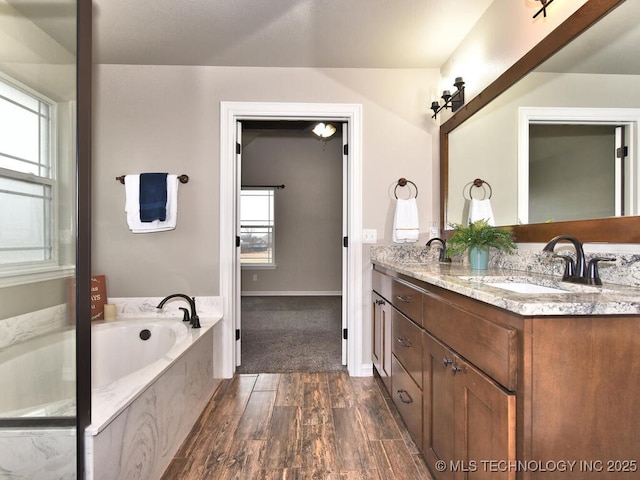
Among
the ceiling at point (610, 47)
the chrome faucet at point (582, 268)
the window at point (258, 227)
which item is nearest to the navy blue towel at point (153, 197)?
the chrome faucet at point (582, 268)

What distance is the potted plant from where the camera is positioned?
63.4 inches

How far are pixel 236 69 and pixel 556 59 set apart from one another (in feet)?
6.82

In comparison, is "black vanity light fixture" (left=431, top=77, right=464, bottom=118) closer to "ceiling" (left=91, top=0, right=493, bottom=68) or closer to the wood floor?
"ceiling" (left=91, top=0, right=493, bottom=68)

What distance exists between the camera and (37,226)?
1.17 m

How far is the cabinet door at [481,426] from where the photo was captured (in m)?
0.84

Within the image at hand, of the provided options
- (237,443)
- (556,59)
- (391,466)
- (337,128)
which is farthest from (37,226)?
(337,128)

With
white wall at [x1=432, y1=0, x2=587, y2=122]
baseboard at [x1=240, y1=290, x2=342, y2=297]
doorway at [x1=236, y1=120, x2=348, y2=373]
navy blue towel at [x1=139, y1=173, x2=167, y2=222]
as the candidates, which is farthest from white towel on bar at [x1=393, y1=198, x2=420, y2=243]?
baseboard at [x1=240, y1=290, x2=342, y2=297]

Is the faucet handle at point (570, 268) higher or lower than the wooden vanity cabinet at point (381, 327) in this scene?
higher

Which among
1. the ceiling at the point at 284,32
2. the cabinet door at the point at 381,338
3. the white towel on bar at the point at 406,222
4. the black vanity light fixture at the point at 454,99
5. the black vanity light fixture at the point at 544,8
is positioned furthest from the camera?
the white towel on bar at the point at 406,222

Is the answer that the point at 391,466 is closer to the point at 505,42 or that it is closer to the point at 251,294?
the point at 505,42

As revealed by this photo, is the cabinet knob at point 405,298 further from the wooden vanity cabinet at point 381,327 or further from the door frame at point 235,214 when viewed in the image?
the door frame at point 235,214

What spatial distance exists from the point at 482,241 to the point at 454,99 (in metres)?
1.16

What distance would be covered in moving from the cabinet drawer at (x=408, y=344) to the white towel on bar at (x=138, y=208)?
5.72ft

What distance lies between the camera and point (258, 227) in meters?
5.92
